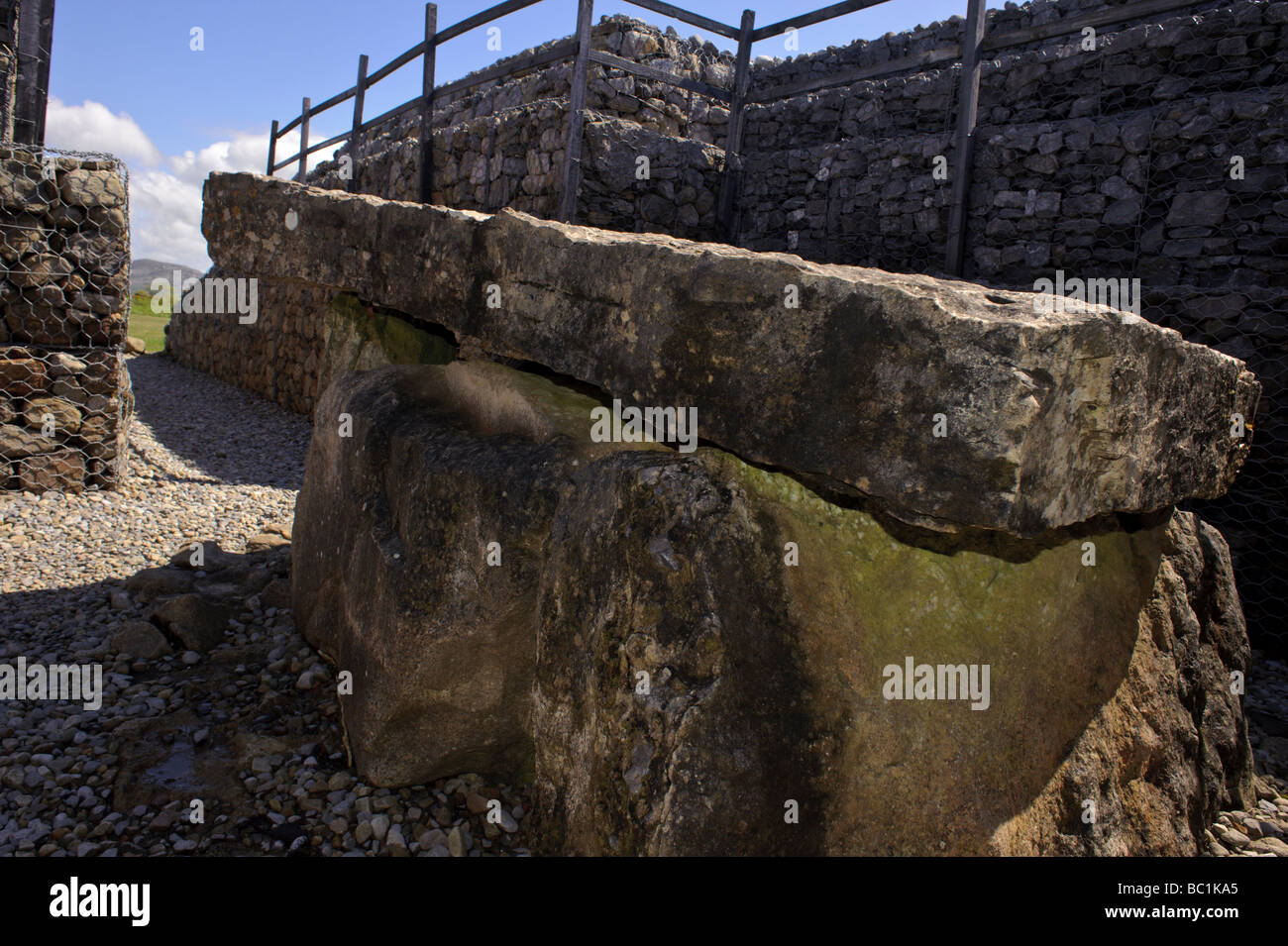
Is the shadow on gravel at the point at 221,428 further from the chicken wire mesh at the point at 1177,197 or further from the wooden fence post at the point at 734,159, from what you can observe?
the chicken wire mesh at the point at 1177,197

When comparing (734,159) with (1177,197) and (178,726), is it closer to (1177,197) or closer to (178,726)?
(1177,197)

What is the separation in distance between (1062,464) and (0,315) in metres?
6.15

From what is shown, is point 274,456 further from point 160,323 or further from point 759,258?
point 160,323

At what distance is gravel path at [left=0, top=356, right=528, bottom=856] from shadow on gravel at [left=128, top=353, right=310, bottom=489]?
1.62 meters

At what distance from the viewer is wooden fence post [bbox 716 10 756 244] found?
7.96 m

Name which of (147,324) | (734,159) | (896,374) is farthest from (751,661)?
(147,324)

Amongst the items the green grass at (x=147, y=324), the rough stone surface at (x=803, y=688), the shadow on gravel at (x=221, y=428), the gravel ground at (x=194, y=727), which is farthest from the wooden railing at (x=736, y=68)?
the green grass at (x=147, y=324)

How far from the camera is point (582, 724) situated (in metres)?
2.28

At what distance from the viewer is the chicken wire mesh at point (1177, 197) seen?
4.88 m

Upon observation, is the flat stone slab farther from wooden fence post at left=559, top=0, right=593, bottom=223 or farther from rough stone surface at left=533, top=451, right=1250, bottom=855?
wooden fence post at left=559, top=0, right=593, bottom=223

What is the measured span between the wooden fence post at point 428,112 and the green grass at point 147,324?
9541 mm

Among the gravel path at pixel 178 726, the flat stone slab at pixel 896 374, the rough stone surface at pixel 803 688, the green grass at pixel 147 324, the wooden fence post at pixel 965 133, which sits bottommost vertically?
the gravel path at pixel 178 726

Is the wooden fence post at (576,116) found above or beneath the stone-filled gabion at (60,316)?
above
